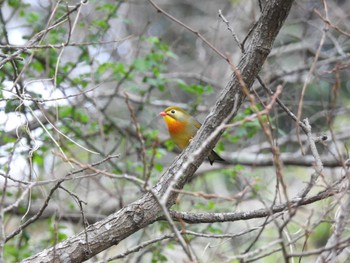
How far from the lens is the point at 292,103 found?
6156 mm

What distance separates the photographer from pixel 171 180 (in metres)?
3.04

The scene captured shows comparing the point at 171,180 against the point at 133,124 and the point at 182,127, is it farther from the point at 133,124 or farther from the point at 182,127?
the point at 133,124

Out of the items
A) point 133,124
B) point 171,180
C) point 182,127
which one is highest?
point 133,124

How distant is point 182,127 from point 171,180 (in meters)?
2.63

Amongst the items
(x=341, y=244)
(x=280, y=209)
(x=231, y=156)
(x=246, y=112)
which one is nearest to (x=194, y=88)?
(x=246, y=112)

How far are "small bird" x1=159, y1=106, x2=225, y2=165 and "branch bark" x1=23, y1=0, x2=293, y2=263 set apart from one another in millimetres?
2468

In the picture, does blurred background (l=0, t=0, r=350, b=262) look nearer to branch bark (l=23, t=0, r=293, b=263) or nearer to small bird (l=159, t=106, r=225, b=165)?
small bird (l=159, t=106, r=225, b=165)

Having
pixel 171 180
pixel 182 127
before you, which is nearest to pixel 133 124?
pixel 182 127

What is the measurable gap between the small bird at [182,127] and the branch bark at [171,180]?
247 cm

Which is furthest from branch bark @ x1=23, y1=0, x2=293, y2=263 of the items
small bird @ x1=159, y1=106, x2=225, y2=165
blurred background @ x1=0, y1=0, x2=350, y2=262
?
small bird @ x1=159, y1=106, x2=225, y2=165

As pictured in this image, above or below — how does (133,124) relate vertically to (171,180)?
above

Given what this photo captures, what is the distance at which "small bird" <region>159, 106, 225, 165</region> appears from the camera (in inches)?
220

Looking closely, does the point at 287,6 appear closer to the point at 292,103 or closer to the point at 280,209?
the point at 280,209

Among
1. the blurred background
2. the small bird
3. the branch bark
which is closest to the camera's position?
the branch bark
